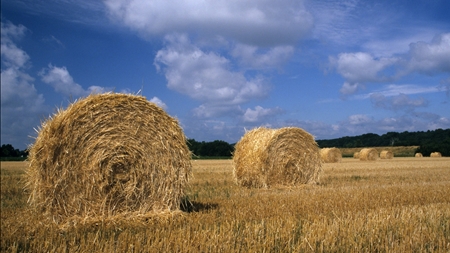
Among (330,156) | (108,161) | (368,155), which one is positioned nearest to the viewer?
(108,161)

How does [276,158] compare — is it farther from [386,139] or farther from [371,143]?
[386,139]

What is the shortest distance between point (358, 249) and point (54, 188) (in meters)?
4.27

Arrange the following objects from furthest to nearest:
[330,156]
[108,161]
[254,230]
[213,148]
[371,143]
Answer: [371,143]
[213,148]
[330,156]
[108,161]
[254,230]

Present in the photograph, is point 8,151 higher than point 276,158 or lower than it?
higher

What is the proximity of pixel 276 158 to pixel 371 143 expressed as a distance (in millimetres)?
64952

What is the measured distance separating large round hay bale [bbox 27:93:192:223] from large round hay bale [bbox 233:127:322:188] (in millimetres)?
4423

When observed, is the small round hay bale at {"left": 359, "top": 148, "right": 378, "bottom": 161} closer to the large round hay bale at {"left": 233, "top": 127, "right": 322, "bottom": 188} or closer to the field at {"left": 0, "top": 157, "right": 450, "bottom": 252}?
the large round hay bale at {"left": 233, "top": 127, "right": 322, "bottom": 188}

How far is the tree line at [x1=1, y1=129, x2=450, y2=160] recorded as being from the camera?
41.7 metres

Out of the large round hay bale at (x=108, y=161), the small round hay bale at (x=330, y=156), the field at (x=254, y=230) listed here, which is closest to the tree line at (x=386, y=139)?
the small round hay bale at (x=330, y=156)

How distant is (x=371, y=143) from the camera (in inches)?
2800

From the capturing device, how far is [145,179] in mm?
6465

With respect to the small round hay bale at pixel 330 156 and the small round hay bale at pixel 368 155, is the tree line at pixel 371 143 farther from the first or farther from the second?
the small round hay bale at pixel 368 155

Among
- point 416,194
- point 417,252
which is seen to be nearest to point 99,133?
point 417,252

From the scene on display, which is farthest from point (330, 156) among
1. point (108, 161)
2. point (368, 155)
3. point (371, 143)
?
point (371, 143)
